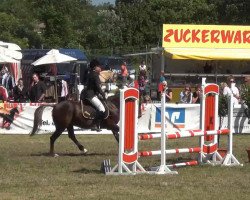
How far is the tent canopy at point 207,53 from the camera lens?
36.6 m

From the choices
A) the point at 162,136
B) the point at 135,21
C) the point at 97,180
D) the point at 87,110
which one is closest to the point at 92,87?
the point at 87,110

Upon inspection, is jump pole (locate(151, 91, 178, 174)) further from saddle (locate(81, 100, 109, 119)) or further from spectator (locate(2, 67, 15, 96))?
spectator (locate(2, 67, 15, 96))

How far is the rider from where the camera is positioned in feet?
63.3

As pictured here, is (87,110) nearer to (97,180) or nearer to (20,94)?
(97,180)

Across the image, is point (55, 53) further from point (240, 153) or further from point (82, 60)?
point (240, 153)

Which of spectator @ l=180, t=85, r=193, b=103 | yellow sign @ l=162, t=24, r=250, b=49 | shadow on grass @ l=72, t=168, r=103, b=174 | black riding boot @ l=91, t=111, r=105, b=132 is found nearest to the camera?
shadow on grass @ l=72, t=168, r=103, b=174

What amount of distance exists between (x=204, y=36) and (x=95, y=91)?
19671mm

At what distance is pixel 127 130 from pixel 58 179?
5.02 ft

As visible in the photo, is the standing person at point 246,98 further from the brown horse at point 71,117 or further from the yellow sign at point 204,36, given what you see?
the yellow sign at point 204,36

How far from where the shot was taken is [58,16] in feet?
244

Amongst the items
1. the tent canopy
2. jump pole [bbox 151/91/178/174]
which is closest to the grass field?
jump pole [bbox 151/91/178/174]

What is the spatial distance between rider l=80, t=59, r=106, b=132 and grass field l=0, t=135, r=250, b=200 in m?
1.03

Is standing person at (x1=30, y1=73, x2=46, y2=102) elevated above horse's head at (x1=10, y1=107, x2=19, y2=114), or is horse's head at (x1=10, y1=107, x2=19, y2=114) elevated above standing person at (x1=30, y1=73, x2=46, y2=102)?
standing person at (x1=30, y1=73, x2=46, y2=102)

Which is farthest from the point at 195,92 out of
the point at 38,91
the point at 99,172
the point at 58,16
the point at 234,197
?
the point at 58,16
